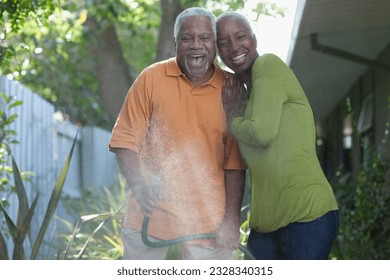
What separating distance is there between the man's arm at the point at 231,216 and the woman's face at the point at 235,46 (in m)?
0.45

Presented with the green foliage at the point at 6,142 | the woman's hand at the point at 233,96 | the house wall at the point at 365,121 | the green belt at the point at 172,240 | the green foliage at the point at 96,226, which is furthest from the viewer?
the house wall at the point at 365,121

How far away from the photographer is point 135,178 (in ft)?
12.7

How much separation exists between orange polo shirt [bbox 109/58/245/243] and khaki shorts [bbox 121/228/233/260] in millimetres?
61

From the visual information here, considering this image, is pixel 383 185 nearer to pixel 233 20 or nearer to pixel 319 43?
pixel 319 43

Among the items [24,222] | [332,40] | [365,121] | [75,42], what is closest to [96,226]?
[24,222]

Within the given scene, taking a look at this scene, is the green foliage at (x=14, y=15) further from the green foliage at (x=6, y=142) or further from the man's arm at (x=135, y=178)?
the man's arm at (x=135, y=178)

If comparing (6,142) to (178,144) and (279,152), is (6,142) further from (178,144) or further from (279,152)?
(279,152)

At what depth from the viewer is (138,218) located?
395cm

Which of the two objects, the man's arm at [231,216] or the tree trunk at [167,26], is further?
the tree trunk at [167,26]

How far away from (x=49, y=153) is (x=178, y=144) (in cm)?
225

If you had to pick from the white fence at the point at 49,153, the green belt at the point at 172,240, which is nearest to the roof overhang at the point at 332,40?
the green belt at the point at 172,240

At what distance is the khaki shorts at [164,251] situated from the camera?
398 centimetres

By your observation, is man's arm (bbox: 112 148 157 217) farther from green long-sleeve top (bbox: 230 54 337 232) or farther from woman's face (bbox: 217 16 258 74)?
woman's face (bbox: 217 16 258 74)

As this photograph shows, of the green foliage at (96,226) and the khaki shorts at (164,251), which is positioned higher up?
the khaki shorts at (164,251)
